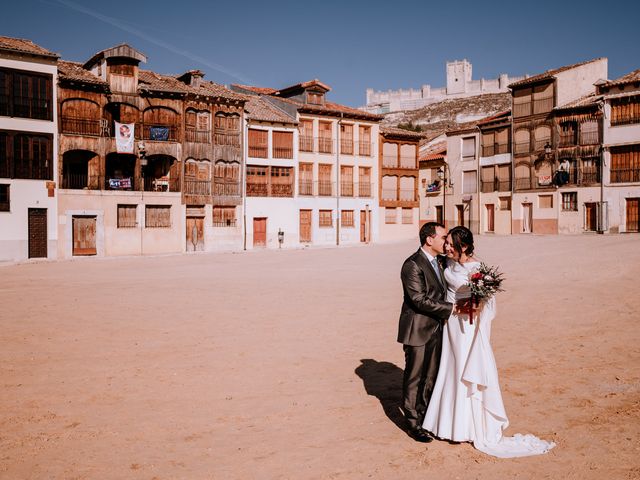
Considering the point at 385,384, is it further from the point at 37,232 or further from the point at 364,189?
the point at 364,189

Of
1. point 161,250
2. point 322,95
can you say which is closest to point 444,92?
point 322,95

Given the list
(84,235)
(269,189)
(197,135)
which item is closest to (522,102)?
(269,189)

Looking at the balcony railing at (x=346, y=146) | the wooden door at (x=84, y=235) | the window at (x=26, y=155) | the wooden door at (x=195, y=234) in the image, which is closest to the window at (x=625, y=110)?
the balcony railing at (x=346, y=146)

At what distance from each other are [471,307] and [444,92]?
5891 inches

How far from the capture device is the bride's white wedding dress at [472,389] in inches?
217

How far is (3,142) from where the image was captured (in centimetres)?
3316

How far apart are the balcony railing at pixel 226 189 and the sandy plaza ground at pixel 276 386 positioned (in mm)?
26679

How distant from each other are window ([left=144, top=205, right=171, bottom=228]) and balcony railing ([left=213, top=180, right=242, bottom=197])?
4.01 metres

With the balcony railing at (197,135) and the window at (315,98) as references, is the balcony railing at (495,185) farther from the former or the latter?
the balcony railing at (197,135)

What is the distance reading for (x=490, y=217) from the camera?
5516cm

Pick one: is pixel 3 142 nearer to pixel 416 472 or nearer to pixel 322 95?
pixel 322 95

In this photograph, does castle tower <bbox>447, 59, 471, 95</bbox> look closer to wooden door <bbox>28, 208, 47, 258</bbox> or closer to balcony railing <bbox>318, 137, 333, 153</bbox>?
balcony railing <bbox>318, 137, 333, 153</bbox>

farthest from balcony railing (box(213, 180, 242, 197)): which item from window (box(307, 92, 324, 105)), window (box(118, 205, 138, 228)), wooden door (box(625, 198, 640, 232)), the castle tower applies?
the castle tower

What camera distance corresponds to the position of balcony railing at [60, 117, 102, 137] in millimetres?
36281
